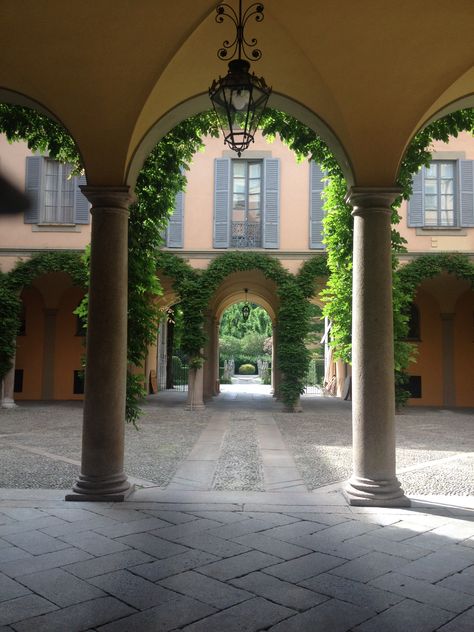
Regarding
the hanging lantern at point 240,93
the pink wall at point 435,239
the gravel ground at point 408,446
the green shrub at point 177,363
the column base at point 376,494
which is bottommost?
the gravel ground at point 408,446

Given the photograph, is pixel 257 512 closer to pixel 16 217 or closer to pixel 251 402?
pixel 16 217

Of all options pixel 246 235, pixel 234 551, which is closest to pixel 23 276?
pixel 246 235

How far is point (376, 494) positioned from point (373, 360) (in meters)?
1.16

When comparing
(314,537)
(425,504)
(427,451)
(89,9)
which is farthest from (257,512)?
(427,451)

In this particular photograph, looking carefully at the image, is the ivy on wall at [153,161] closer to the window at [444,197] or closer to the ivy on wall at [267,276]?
the ivy on wall at [267,276]

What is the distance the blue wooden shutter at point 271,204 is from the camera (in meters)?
15.5

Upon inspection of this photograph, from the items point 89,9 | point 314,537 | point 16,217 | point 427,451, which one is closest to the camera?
point 16,217

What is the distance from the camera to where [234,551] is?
3.69 meters

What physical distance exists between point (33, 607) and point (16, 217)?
2.44 metres

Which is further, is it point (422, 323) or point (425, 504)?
point (422, 323)

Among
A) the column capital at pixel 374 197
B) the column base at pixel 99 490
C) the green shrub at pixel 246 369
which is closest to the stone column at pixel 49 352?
the column base at pixel 99 490

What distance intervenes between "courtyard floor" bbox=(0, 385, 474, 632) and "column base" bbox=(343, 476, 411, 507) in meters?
0.09

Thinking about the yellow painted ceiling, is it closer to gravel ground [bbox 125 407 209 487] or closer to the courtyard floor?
the courtyard floor

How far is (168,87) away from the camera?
531cm
